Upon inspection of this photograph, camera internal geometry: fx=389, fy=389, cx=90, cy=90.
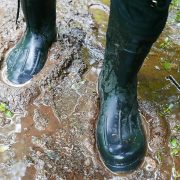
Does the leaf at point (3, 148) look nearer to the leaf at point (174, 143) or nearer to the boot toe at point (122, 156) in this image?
the boot toe at point (122, 156)

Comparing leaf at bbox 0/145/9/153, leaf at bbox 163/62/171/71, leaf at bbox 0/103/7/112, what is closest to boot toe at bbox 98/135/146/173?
leaf at bbox 0/145/9/153

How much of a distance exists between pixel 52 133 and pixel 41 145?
9 centimetres

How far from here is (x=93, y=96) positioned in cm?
205

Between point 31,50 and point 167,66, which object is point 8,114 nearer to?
point 31,50

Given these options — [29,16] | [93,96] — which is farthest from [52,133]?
[29,16]

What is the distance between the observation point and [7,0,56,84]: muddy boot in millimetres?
2047

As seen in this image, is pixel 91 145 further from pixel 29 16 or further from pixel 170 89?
pixel 29 16

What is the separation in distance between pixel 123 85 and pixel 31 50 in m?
0.63

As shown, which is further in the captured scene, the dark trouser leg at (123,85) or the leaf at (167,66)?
the leaf at (167,66)

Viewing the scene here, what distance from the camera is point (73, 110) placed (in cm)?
198

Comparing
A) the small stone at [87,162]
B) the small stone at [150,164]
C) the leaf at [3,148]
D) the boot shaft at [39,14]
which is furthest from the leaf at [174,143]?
the boot shaft at [39,14]

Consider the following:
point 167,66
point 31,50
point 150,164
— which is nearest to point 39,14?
point 31,50

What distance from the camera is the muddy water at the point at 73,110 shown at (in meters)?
1.74

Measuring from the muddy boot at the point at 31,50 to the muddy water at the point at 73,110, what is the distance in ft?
0.18
